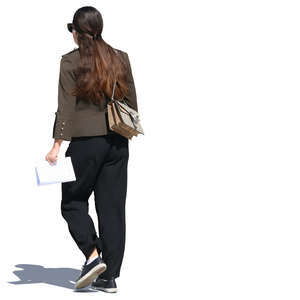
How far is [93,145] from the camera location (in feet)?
29.5

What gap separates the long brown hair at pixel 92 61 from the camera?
29.1 feet

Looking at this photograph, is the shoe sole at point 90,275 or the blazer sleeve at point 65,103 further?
the shoe sole at point 90,275

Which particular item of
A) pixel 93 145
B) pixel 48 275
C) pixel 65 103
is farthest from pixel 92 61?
pixel 48 275

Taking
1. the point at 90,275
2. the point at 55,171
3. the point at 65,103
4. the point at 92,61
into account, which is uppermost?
the point at 92,61

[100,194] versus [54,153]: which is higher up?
[54,153]

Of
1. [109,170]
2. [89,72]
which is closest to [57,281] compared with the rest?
[109,170]

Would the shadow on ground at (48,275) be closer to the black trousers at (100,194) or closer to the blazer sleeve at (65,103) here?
the black trousers at (100,194)

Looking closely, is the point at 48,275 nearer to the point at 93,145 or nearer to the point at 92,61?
the point at 93,145

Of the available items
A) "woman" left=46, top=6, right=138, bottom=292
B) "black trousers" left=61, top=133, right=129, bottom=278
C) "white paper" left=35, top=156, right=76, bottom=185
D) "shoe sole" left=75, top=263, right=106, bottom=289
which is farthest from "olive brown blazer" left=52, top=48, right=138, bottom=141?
"shoe sole" left=75, top=263, right=106, bottom=289

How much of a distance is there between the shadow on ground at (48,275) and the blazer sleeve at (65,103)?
4.69ft

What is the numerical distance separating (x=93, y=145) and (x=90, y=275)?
1132mm

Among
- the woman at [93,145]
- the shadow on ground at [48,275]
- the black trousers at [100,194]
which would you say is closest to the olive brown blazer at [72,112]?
the woman at [93,145]

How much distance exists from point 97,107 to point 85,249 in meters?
1.26

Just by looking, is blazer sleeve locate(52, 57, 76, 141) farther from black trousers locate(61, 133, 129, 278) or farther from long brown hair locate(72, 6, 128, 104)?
black trousers locate(61, 133, 129, 278)
